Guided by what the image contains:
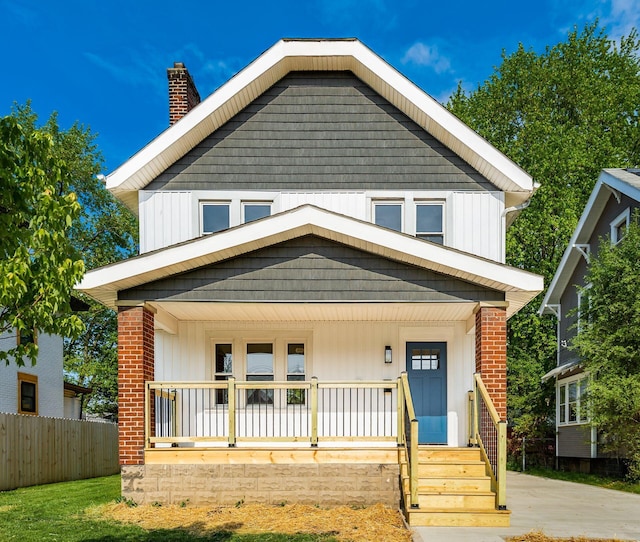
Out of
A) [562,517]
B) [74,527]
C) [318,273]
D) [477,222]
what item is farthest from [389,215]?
[74,527]

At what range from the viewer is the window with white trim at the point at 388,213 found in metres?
11.7

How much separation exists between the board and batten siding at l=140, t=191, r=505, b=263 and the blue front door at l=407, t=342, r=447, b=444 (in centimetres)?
218

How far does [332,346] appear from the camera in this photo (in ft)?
38.9

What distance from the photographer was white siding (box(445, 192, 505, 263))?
453 inches

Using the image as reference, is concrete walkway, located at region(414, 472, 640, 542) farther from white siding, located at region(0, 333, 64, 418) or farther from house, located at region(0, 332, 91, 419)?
white siding, located at region(0, 333, 64, 418)

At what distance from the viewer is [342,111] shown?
1183 centimetres

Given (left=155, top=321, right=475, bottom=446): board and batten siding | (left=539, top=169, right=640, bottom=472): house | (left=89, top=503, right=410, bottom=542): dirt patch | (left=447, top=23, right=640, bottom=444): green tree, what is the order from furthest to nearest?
(left=447, top=23, right=640, bottom=444): green tree → (left=539, top=169, right=640, bottom=472): house → (left=155, top=321, right=475, bottom=446): board and batten siding → (left=89, top=503, right=410, bottom=542): dirt patch

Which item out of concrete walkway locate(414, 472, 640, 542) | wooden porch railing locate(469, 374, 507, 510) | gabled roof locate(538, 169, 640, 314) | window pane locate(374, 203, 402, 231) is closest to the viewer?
concrete walkway locate(414, 472, 640, 542)

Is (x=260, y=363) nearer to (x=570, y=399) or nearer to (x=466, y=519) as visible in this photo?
(x=466, y=519)

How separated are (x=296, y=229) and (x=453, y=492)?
4553 mm

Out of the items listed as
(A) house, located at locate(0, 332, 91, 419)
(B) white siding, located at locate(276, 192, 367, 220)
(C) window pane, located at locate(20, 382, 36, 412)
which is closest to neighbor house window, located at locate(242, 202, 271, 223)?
(B) white siding, located at locate(276, 192, 367, 220)

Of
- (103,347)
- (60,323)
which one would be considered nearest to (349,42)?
(60,323)

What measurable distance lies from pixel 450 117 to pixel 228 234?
4.97 m

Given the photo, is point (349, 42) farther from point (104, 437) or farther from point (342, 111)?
point (104, 437)
